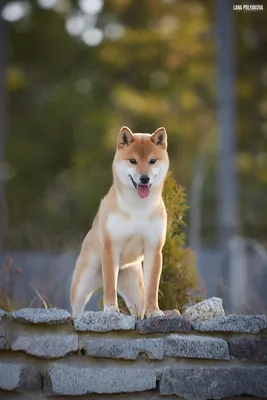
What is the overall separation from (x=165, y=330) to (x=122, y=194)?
104 cm

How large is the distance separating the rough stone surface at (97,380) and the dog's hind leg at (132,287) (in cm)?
103

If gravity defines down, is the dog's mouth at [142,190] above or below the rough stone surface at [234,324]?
above

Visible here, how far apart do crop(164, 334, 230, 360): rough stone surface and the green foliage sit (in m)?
1.38

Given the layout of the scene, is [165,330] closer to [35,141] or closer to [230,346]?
[230,346]

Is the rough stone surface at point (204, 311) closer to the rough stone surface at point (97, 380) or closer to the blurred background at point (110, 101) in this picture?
the rough stone surface at point (97, 380)

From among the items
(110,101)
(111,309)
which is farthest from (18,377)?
(110,101)

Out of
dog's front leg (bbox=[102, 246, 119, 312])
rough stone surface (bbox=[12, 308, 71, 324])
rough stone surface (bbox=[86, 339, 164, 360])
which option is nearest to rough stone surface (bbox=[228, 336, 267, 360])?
rough stone surface (bbox=[86, 339, 164, 360])

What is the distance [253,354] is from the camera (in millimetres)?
5062

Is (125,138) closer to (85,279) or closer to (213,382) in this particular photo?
(85,279)

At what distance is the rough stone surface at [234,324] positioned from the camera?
16.7ft

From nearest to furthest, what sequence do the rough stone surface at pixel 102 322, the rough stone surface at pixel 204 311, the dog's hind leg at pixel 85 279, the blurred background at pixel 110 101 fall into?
the rough stone surface at pixel 102 322, the rough stone surface at pixel 204 311, the dog's hind leg at pixel 85 279, the blurred background at pixel 110 101

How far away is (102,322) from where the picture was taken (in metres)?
5.05

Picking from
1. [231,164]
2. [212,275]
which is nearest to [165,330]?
[212,275]

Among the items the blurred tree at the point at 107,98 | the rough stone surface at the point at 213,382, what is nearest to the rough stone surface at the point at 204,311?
the rough stone surface at the point at 213,382
